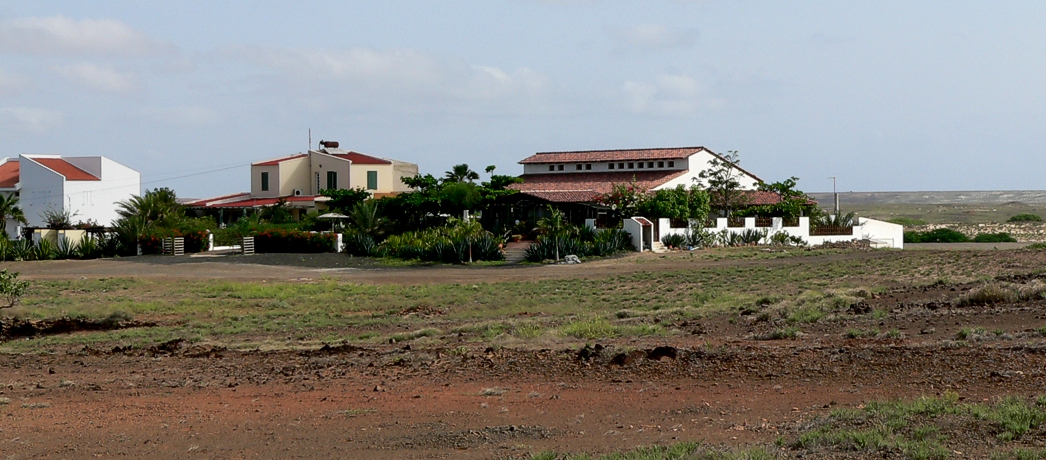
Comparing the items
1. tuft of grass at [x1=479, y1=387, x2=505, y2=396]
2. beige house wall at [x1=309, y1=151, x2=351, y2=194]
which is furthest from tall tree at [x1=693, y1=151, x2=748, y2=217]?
tuft of grass at [x1=479, y1=387, x2=505, y2=396]

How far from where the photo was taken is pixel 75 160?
2709 inches

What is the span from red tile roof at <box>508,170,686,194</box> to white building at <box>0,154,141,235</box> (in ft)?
79.5

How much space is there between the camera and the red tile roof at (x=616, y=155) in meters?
59.1

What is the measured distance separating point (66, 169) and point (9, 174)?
15.5 ft

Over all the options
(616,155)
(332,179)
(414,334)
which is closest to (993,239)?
(616,155)

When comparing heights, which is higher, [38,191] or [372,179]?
[372,179]

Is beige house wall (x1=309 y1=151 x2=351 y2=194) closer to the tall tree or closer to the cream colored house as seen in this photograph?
the cream colored house

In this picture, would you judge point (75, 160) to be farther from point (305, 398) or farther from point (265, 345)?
point (305, 398)

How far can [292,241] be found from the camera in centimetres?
4541

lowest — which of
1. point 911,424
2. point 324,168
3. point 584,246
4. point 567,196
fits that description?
point 911,424

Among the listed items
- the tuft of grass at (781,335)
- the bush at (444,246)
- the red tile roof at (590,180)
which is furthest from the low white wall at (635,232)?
the tuft of grass at (781,335)

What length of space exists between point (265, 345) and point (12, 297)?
899 centimetres

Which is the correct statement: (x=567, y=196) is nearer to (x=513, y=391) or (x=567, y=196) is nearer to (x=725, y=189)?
(x=725, y=189)

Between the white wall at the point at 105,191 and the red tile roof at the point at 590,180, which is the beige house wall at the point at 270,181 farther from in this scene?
the red tile roof at the point at 590,180
